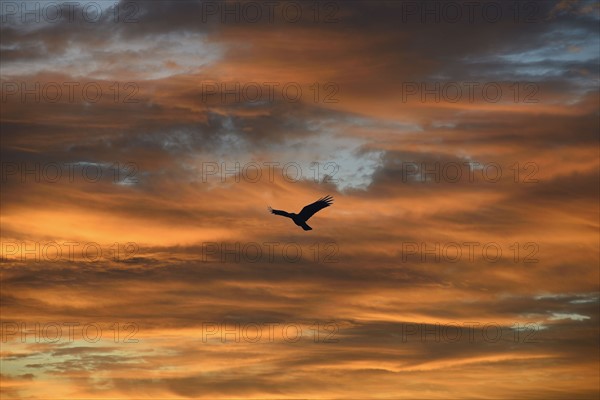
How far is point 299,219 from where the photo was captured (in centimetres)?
4094
